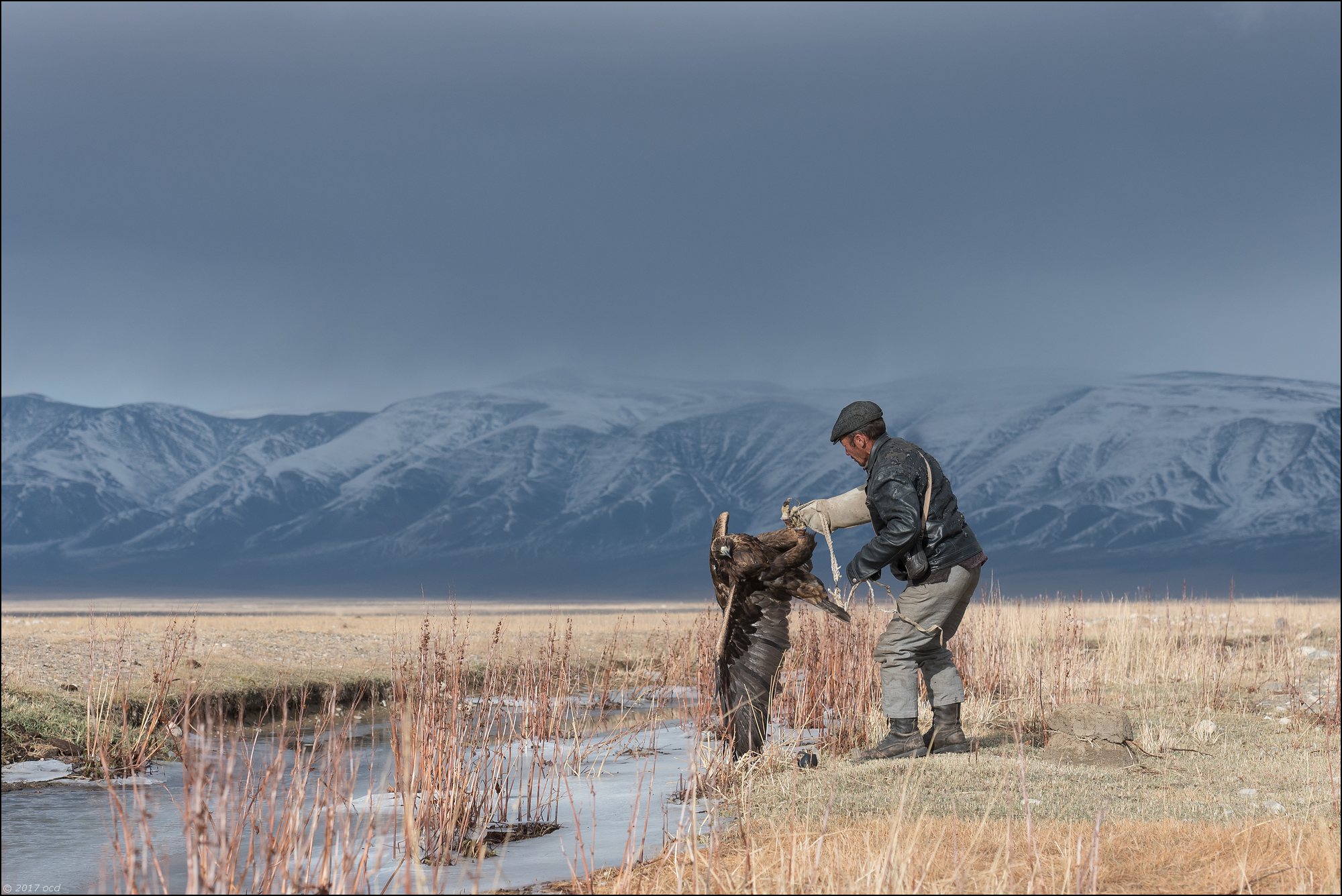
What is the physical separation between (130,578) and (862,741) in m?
170

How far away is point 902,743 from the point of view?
7691 millimetres

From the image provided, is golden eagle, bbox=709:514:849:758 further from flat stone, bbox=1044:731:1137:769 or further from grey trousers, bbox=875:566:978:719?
flat stone, bbox=1044:731:1137:769

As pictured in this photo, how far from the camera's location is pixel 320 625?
2948 centimetres

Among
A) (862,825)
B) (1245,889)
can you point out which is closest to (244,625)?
(862,825)

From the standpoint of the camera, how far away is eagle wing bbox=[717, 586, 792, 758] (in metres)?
7.89

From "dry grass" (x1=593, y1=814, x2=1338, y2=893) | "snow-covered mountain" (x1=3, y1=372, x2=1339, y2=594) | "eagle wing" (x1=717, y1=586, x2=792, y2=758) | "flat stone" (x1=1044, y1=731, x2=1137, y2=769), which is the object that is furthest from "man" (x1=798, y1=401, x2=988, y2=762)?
"snow-covered mountain" (x1=3, y1=372, x2=1339, y2=594)

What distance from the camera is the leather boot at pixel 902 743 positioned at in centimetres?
768

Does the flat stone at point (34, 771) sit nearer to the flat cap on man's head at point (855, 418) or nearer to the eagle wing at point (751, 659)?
the eagle wing at point (751, 659)

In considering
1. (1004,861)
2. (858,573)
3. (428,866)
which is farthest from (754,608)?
(1004,861)

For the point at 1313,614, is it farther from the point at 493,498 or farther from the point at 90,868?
the point at 493,498

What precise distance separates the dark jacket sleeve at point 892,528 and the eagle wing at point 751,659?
74 centimetres

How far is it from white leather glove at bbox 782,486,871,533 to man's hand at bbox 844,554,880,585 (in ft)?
0.88

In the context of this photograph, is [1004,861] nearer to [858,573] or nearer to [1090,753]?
[858,573]

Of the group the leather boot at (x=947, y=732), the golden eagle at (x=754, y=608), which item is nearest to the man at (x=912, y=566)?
the leather boot at (x=947, y=732)
